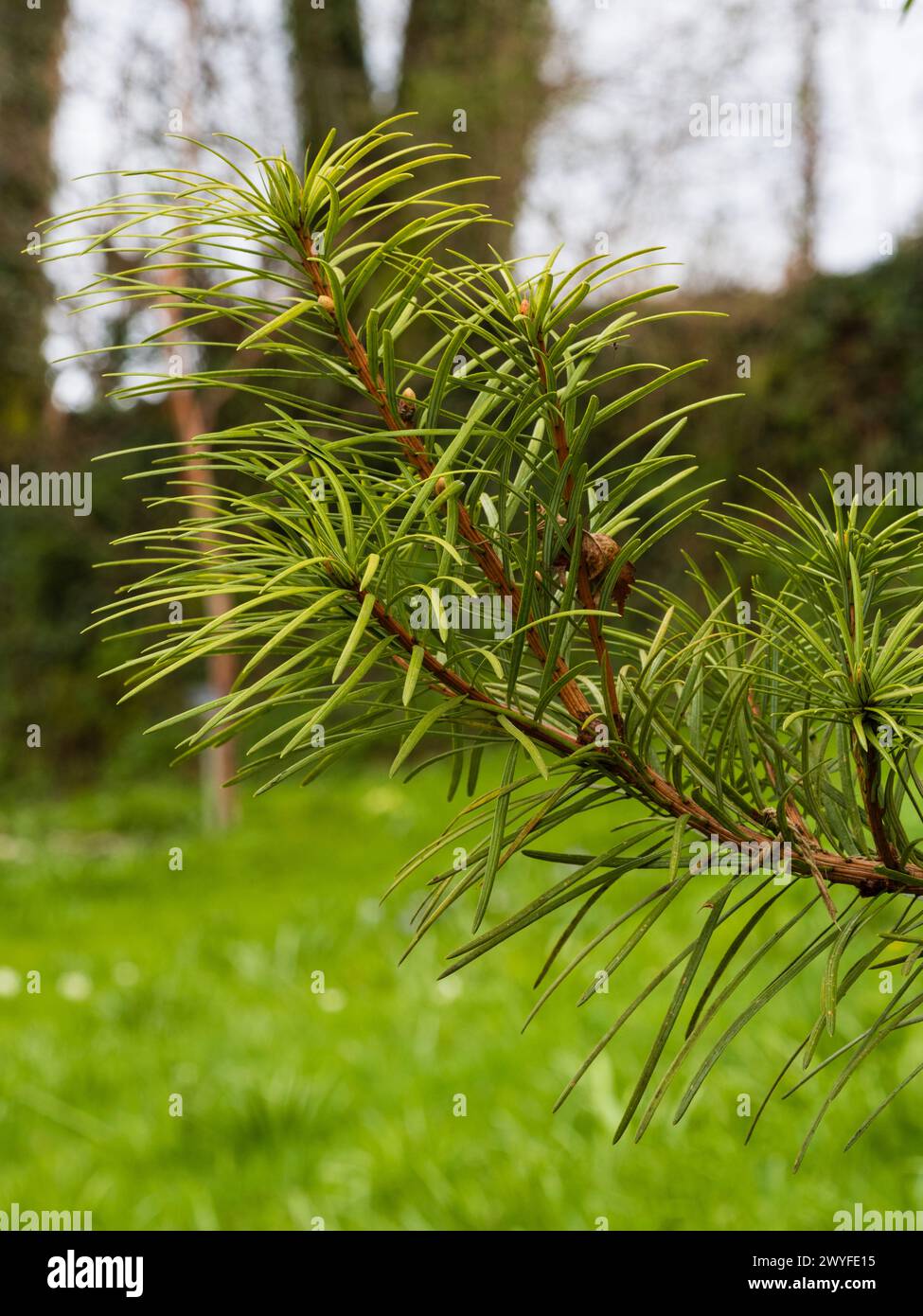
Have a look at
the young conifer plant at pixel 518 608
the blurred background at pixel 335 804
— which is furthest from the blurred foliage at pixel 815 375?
the young conifer plant at pixel 518 608

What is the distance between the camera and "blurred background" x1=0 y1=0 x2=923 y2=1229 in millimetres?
1651

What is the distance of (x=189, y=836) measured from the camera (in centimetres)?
412

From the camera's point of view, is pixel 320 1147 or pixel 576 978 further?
pixel 576 978

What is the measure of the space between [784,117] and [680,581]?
5.84 ft

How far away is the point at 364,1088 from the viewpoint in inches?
78.5

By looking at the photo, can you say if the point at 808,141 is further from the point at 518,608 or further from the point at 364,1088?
the point at 518,608

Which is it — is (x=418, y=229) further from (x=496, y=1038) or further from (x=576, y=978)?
(x=576, y=978)

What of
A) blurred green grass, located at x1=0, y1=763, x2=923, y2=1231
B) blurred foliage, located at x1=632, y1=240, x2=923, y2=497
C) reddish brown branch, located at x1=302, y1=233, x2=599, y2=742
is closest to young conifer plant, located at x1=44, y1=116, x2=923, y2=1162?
reddish brown branch, located at x1=302, y1=233, x2=599, y2=742

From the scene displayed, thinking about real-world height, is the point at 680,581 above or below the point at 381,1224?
above

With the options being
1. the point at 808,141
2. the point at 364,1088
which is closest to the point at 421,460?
the point at 364,1088

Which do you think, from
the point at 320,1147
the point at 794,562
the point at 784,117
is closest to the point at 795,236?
the point at 784,117

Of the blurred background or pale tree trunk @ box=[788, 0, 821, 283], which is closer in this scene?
the blurred background

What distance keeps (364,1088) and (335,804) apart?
2.19 meters

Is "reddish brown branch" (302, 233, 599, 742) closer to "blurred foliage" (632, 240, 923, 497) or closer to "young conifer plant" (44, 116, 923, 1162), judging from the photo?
"young conifer plant" (44, 116, 923, 1162)
